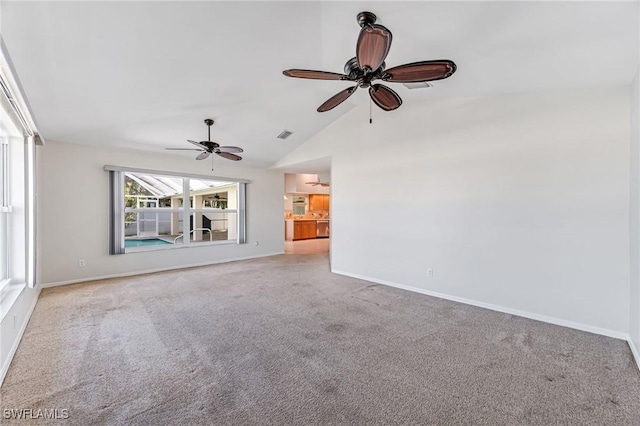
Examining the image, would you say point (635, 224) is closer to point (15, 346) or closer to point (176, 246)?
point (15, 346)

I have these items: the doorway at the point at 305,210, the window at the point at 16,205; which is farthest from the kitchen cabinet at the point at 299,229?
the window at the point at 16,205

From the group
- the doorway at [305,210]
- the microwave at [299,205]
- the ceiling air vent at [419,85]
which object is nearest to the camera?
the ceiling air vent at [419,85]

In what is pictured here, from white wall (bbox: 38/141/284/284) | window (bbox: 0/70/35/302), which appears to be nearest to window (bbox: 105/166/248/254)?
white wall (bbox: 38/141/284/284)

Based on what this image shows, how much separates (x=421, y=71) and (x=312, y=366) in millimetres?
2609

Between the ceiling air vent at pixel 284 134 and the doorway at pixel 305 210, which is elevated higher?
the ceiling air vent at pixel 284 134

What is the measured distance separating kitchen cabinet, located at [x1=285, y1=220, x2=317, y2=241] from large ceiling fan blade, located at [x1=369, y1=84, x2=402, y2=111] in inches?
350

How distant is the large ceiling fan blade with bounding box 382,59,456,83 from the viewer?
2125 millimetres

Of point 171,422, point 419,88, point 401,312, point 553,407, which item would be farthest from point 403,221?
point 171,422

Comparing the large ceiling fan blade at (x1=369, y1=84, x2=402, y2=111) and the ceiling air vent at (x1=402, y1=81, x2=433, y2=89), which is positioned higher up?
the ceiling air vent at (x1=402, y1=81, x2=433, y2=89)

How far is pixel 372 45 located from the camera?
1.92m

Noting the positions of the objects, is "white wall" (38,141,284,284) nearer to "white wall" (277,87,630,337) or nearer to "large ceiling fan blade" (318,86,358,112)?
"white wall" (277,87,630,337)

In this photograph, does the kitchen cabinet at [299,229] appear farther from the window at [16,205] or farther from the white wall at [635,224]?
the white wall at [635,224]

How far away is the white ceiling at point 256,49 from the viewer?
2.17 meters

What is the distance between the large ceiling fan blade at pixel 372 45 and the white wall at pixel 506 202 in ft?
7.60
